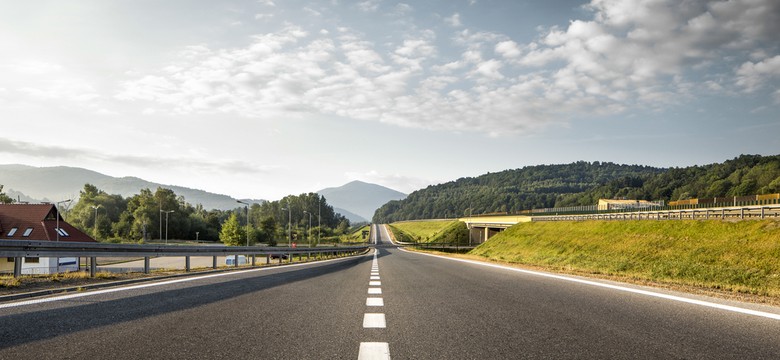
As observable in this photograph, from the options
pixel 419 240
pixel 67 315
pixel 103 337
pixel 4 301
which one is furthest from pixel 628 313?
pixel 419 240

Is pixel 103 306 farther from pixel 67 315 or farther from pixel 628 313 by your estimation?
pixel 628 313

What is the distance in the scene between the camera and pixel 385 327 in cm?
614

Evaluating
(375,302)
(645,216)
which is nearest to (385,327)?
(375,302)

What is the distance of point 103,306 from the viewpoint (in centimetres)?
776

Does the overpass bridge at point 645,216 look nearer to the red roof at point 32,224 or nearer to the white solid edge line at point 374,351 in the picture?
the white solid edge line at point 374,351

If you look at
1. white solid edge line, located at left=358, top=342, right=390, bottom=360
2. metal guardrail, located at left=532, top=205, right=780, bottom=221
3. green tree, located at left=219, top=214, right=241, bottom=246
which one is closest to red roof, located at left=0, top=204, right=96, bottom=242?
green tree, located at left=219, top=214, right=241, bottom=246

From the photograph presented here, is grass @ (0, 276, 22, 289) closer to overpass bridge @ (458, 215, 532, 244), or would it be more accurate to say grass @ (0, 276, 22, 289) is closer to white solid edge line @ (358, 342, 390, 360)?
white solid edge line @ (358, 342, 390, 360)

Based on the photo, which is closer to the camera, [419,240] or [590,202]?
[419,240]

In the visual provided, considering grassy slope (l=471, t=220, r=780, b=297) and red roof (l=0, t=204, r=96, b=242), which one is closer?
grassy slope (l=471, t=220, r=780, b=297)

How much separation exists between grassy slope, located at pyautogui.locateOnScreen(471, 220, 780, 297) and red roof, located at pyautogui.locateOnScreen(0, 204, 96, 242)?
4955cm

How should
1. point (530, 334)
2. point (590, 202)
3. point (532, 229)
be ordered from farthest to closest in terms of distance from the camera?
point (590, 202), point (532, 229), point (530, 334)

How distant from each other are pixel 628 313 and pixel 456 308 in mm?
2476

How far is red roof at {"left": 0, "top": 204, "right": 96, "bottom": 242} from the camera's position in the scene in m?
53.5

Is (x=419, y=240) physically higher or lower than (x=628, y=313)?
lower
